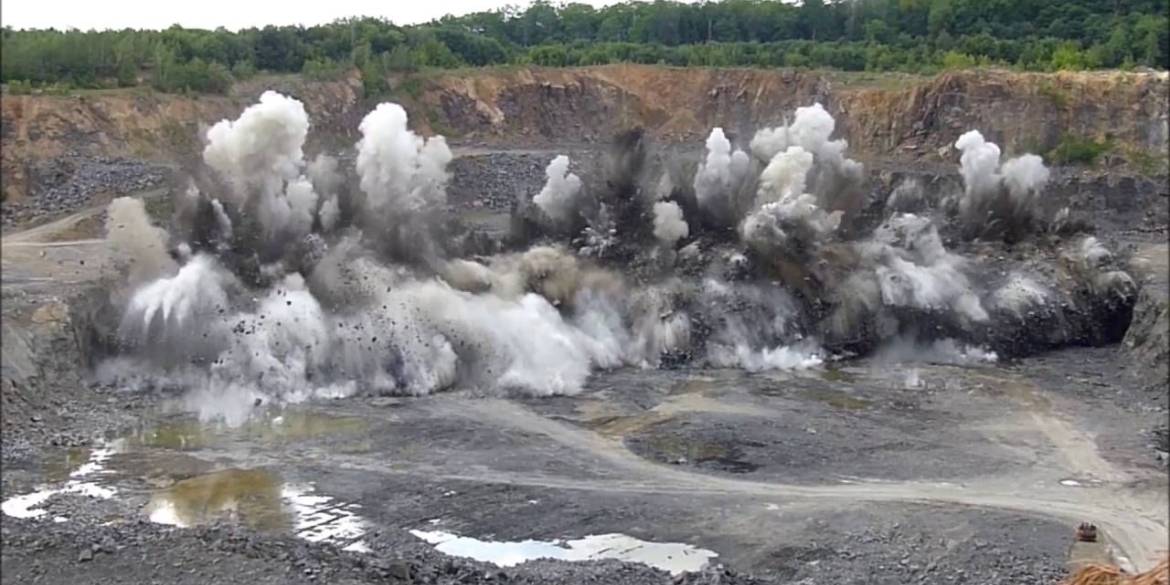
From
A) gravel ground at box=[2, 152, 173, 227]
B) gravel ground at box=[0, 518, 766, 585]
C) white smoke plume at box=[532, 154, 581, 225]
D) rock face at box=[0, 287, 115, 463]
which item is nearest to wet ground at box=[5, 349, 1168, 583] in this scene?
rock face at box=[0, 287, 115, 463]

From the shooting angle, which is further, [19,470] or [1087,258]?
[1087,258]

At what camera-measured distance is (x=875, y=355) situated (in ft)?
131

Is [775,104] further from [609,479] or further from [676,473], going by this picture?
[609,479]

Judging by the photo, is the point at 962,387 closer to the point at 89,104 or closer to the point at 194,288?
the point at 194,288

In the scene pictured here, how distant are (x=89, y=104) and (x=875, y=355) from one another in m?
24.1

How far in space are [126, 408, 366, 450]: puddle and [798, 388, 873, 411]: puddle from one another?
1227 cm

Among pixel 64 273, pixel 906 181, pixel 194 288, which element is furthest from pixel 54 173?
pixel 906 181

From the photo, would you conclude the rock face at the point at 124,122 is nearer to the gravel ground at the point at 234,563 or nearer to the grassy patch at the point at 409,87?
the grassy patch at the point at 409,87

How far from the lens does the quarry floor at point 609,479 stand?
19625 millimetres

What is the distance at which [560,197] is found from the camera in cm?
4275

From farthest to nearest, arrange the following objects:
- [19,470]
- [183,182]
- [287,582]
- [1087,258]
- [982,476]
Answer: [1087,258] < [183,182] < [982,476] < [19,470] < [287,582]

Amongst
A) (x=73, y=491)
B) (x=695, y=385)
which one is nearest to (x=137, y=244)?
(x=73, y=491)

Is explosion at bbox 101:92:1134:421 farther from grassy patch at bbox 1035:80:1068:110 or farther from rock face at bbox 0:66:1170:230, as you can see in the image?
grassy patch at bbox 1035:80:1068:110

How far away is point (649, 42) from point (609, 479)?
68.1m
